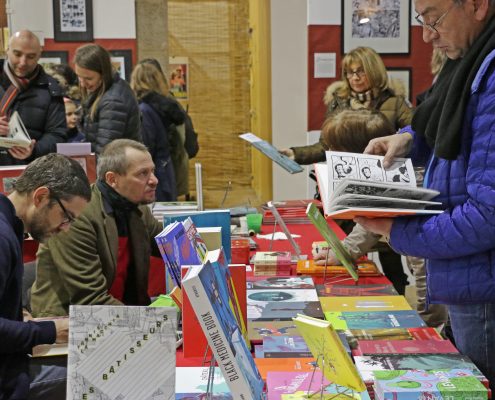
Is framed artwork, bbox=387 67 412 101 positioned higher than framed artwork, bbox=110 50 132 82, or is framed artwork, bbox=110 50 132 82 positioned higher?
framed artwork, bbox=110 50 132 82

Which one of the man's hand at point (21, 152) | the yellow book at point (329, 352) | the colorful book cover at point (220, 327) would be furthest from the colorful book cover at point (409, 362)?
the man's hand at point (21, 152)

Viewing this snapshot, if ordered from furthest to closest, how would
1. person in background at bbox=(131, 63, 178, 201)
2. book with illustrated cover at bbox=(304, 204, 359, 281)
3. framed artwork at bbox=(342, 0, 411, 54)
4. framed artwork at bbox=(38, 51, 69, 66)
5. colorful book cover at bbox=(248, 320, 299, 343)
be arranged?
framed artwork at bbox=(38, 51, 69, 66), framed artwork at bbox=(342, 0, 411, 54), person in background at bbox=(131, 63, 178, 201), book with illustrated cover at bbox=(304, 204, 359, 281), colorful book cover at bbox=(248, 320, 299, 343)

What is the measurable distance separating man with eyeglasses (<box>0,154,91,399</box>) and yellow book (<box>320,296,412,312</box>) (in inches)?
33.9

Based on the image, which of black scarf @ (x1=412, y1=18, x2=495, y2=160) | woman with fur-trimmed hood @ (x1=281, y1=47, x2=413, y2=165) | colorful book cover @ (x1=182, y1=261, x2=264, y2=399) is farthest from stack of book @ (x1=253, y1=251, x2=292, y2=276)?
woman with fur-trimmed hood @ (x1=281, y1=47, x2=413, y2=165)

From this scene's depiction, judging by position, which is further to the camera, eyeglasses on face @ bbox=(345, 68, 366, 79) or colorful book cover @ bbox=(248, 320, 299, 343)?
eyeglasses on face @ bbox=(345, 68, 366, 79)

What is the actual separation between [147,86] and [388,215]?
4.16 m

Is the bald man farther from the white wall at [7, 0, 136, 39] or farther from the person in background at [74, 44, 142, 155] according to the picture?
the white wall at [7, 0, 136, 39]

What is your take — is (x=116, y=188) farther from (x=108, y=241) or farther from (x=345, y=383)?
(x=345, y=383)

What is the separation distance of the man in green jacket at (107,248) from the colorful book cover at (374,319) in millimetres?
916

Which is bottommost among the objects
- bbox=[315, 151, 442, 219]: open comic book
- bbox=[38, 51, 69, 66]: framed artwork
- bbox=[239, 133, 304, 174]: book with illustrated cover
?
bbox=[239, 133, 304, 174]: book with illustrated cover

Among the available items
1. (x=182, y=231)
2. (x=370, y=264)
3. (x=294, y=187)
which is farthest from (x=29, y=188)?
(x=294, y=187)

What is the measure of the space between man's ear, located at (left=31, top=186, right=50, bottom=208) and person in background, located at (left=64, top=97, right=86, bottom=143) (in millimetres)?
3175

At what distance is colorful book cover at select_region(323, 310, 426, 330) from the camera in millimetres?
2279

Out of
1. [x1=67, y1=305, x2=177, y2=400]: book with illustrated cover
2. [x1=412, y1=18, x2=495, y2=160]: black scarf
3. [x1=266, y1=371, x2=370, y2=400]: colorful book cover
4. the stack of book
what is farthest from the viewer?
the stack of book
